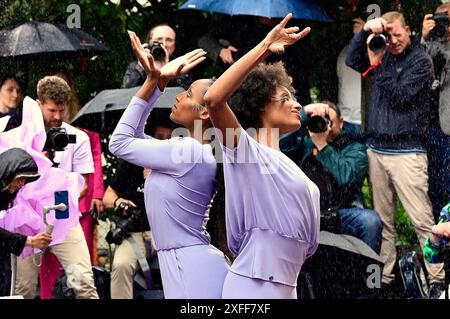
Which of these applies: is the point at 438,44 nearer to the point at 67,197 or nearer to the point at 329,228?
the point at 329,228

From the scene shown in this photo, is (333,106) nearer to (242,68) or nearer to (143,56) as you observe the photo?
(143,56)

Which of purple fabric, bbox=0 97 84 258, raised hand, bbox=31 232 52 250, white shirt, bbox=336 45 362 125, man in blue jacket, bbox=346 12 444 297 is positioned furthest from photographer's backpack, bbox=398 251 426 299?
raised hand, bbox=31 232 52 250

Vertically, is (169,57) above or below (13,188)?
above

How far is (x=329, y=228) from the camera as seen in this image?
10.0 m

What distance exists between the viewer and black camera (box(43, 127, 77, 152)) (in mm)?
9781

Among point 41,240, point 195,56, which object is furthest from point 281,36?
point 41,240

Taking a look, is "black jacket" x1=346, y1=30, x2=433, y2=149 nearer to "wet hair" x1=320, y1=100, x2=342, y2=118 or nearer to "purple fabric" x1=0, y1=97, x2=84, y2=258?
"wet hair" x1=320, y1=100, x2=342, y2=118

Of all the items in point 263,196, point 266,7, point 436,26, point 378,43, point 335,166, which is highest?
point 266,7

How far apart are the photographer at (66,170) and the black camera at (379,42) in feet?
6.59

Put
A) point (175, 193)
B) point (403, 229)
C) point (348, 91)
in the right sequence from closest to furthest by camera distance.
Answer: point (175, 193), point (348, 91), point (403, 229)

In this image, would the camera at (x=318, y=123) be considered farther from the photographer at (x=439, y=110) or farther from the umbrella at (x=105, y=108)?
the umbrella at (x=105, y=108)

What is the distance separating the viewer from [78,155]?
10.4 meters

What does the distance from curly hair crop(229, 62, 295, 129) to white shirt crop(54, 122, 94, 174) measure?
3.35 m

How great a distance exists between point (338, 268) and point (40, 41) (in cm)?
275
